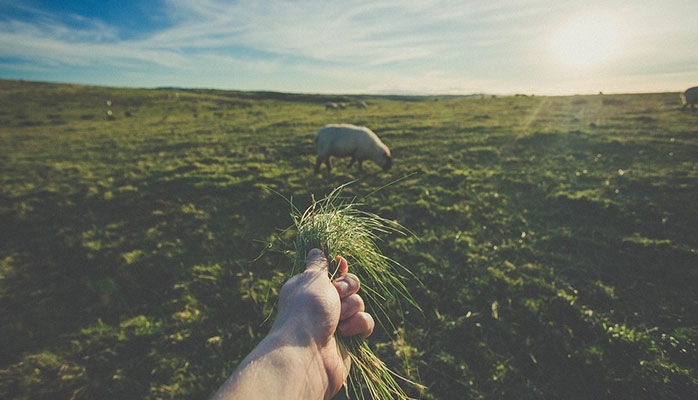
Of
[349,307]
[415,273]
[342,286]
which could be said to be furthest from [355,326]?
[415,273]

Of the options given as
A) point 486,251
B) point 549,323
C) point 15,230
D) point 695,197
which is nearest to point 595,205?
point 695,197

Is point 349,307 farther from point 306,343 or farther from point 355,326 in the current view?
point 306,343

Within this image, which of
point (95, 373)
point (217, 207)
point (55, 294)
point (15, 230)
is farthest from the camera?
point (217, 207)

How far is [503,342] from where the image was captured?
3.79m

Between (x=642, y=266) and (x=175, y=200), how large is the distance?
1063 cm

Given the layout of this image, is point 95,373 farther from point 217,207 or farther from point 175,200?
point 175,200

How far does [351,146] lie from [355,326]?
8.42 meters

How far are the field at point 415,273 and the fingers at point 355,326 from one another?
71 centimetres

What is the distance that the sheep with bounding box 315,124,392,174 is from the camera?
10.3 meters

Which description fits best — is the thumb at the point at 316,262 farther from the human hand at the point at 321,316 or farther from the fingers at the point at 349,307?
the fingers at the point at 349,307

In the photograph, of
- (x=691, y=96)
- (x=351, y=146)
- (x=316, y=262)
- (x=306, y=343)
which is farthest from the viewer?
(x=691, y=96)

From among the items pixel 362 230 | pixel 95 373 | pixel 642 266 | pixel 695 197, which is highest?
pixel 362 230

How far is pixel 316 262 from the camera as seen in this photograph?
2.40 meters

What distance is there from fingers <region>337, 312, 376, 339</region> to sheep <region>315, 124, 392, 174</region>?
8.28 m
